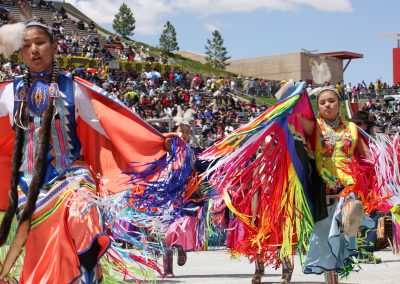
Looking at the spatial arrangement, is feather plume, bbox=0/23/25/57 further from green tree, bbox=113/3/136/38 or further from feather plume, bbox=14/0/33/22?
green tree, bbox=113/3/136/38

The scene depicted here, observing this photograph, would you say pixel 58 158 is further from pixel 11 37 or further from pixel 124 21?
pixel 124 21

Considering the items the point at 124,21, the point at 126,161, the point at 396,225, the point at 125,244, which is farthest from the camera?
the point at 124,21

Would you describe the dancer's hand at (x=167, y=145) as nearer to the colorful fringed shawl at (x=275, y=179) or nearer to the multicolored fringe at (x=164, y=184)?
the multicolored fringe at (x=164, y=184)

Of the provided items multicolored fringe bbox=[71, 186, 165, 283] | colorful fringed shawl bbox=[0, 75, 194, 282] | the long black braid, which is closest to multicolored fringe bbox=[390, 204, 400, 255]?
colorful fringed shawl bbox=[0, 75, 194, 282]

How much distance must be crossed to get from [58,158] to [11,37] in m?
0.79

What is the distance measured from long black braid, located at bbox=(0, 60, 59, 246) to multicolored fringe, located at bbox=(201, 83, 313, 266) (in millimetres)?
1429

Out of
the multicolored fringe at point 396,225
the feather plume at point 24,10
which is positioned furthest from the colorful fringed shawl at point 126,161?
the multicolored fringe at point 396,225

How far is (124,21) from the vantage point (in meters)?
84.5

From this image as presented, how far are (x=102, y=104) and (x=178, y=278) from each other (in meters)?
3.56

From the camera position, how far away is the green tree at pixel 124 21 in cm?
8450

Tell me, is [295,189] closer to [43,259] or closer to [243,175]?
[243,175]

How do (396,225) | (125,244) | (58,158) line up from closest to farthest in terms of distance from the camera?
(58,158), (125,244), (396,225)

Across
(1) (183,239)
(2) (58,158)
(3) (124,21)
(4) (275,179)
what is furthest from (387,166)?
(3) (124,21)

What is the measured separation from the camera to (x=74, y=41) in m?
29.8
